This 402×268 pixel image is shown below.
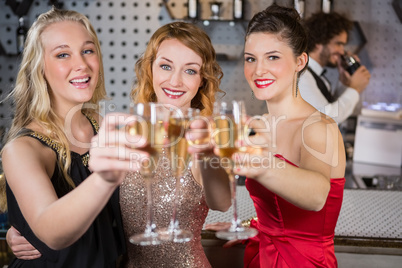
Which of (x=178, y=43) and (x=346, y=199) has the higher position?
(x=178, y=43)

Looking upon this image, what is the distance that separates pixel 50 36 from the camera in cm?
164

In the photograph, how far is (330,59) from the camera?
12.6ft

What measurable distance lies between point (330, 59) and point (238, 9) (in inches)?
36.2

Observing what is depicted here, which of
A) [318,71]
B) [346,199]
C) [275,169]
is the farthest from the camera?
[318,71]

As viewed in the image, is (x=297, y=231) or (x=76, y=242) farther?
(x=297, y=231)

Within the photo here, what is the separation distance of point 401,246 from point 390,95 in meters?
2.80

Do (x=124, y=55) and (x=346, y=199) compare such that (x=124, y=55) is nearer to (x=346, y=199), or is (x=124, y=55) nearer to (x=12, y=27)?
(x=12, y=27)

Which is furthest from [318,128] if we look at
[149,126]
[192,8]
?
[192,8]

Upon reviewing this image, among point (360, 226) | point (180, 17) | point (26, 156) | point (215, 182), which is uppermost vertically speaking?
point (180, 17)

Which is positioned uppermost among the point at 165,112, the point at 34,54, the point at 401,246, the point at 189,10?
the point at 189,10

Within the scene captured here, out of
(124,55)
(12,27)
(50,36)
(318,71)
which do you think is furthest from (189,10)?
(50,36)

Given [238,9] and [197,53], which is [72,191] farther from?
[238,9]

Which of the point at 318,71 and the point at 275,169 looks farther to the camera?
the point at 318,71

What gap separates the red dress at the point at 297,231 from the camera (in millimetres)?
1722
